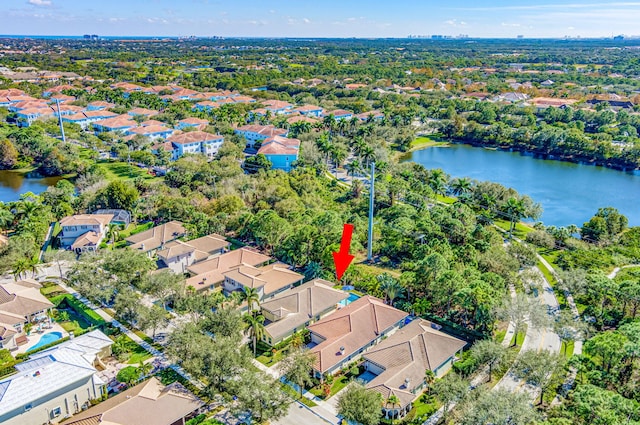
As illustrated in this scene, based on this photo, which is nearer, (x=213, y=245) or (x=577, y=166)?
(x=213, y=245)

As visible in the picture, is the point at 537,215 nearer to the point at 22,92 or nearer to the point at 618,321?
the point at 618,321

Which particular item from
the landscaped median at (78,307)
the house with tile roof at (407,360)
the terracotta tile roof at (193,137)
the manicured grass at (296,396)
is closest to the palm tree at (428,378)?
the house with tile roof at (407,360)

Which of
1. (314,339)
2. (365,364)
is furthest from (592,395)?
(314,339)

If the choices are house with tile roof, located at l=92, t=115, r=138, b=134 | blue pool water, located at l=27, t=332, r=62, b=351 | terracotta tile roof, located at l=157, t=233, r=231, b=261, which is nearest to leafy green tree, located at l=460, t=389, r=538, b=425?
blue pool water, located at l=27, t=332, r=62, b=351

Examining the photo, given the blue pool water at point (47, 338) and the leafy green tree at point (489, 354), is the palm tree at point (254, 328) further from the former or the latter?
the leafy green tree at point (489, 354)

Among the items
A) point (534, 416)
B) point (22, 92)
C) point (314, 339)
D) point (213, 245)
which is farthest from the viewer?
point (22, 92)

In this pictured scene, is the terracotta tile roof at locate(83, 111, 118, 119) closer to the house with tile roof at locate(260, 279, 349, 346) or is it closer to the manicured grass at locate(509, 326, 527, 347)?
the house with tile roof at locate(260, 279, 349, 346)
